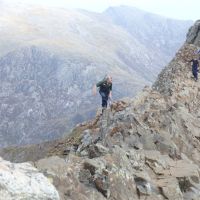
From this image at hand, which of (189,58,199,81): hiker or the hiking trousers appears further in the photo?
(189,58,199,81): hiker

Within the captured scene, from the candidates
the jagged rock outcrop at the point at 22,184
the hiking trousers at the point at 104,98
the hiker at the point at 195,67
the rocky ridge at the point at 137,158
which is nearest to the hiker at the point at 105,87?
the hiking trousers at the point at 104,98

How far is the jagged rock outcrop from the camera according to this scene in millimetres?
13695

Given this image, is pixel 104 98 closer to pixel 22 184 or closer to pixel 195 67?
pixel 195 67

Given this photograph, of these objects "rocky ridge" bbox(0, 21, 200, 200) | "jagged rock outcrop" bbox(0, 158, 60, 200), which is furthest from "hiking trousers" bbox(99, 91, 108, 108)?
"jagged rock outcrop" bbox(0, 158, 60, 200)

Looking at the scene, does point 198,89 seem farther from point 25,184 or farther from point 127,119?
point 25,184

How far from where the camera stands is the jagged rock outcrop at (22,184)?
13695mm

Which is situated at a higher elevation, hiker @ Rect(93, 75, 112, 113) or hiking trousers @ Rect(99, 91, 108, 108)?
hiker @ Rect(93, 75, 112, 113)

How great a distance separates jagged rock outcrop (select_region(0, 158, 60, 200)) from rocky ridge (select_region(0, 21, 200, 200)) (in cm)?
253

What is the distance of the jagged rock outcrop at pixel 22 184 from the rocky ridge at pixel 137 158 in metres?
2.53

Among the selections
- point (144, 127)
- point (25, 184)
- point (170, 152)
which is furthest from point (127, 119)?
point (25, 184)

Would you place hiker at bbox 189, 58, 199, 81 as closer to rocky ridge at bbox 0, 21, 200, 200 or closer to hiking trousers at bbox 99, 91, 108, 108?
rocky ridge at bbox 0, 21, 200, 200

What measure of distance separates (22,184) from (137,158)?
36.1ft

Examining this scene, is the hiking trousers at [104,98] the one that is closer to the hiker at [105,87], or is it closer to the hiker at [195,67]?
the hiker at [105,87]

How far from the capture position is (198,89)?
49156 millimetres
